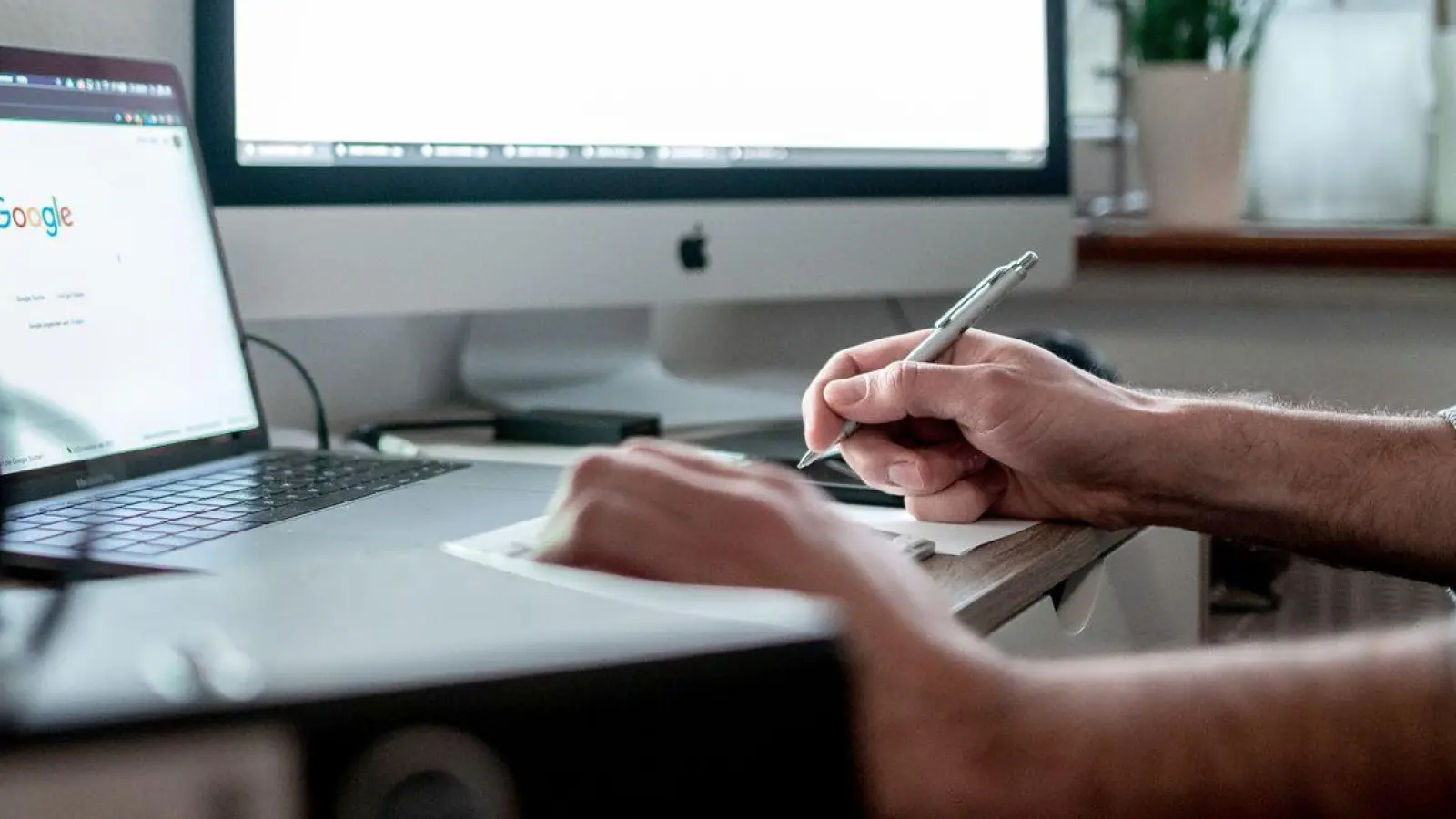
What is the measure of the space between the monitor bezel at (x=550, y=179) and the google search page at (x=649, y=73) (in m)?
0.02

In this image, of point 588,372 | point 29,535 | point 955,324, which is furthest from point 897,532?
point 588,372

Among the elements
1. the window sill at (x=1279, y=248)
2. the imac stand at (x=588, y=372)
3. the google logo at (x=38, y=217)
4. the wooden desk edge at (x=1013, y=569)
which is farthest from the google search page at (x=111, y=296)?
the window sill at (x=1279, y=248)

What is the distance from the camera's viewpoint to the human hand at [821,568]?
39cm

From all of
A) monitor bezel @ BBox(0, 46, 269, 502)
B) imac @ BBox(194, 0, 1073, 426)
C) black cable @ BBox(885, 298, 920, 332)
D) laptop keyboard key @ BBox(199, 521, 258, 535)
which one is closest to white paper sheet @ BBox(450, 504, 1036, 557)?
laptop keyboard key @ BBox(199, 521, 258, 535)

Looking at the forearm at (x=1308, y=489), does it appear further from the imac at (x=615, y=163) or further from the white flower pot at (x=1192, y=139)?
the white flower pot at (x=1192, y=139)

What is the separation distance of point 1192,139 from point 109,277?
1.20 meters

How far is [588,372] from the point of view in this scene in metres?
1.23

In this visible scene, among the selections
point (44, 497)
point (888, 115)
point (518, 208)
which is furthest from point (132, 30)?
point (888, 115)

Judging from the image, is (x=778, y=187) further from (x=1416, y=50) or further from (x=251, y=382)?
(x=1416, y=50)

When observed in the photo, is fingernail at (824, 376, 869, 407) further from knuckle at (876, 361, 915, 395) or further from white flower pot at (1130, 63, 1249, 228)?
white flower pot at (1130, 63, 1249, 228)

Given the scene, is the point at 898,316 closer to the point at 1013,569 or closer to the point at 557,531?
the point at 1013,569

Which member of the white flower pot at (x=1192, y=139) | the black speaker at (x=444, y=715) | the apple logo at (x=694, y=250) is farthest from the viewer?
the white flower pot at (x=1192, y=139)

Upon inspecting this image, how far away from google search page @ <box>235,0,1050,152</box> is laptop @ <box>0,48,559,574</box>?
0.09m

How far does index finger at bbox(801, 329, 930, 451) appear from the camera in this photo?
0.78m
